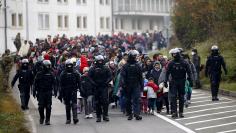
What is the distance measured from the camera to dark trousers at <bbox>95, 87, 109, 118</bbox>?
22188 mm

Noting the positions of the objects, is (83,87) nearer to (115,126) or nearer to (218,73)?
(115,126)

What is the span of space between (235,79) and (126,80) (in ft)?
38.0

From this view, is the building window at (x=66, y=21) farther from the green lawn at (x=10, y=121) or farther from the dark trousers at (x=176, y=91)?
the dark trousers at (x=176, y=91)

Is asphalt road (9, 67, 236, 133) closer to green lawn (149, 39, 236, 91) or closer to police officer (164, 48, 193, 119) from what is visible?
police officer (164, 48, 193, 119)

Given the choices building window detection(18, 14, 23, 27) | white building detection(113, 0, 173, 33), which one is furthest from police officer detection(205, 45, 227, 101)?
white building detection(113, 0, 173, 33)

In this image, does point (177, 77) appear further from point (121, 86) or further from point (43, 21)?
point (43, 21)

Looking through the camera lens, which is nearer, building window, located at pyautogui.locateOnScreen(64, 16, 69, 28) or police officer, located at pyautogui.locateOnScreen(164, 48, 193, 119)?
police officer, located at pyautogui.locateOnScreen(164, 48, 193, 119)

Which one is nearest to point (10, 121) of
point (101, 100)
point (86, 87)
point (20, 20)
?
point (101, 100)

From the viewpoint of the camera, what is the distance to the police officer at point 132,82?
2234 cm

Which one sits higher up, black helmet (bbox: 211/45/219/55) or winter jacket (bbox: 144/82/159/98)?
black helmet (bbox: 211/45/219/55)

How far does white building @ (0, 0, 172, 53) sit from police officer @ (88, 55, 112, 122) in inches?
1603

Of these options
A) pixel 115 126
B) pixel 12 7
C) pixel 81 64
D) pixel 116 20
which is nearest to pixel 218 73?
pixel 81 64

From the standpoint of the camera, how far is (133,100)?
882 inches

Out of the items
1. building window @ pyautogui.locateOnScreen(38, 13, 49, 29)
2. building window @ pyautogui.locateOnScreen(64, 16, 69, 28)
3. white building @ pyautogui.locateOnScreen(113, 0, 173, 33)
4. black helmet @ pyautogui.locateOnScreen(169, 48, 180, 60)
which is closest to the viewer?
black helmet @ pyautogui.locateOnScreen(169, 48, 180, 60)
